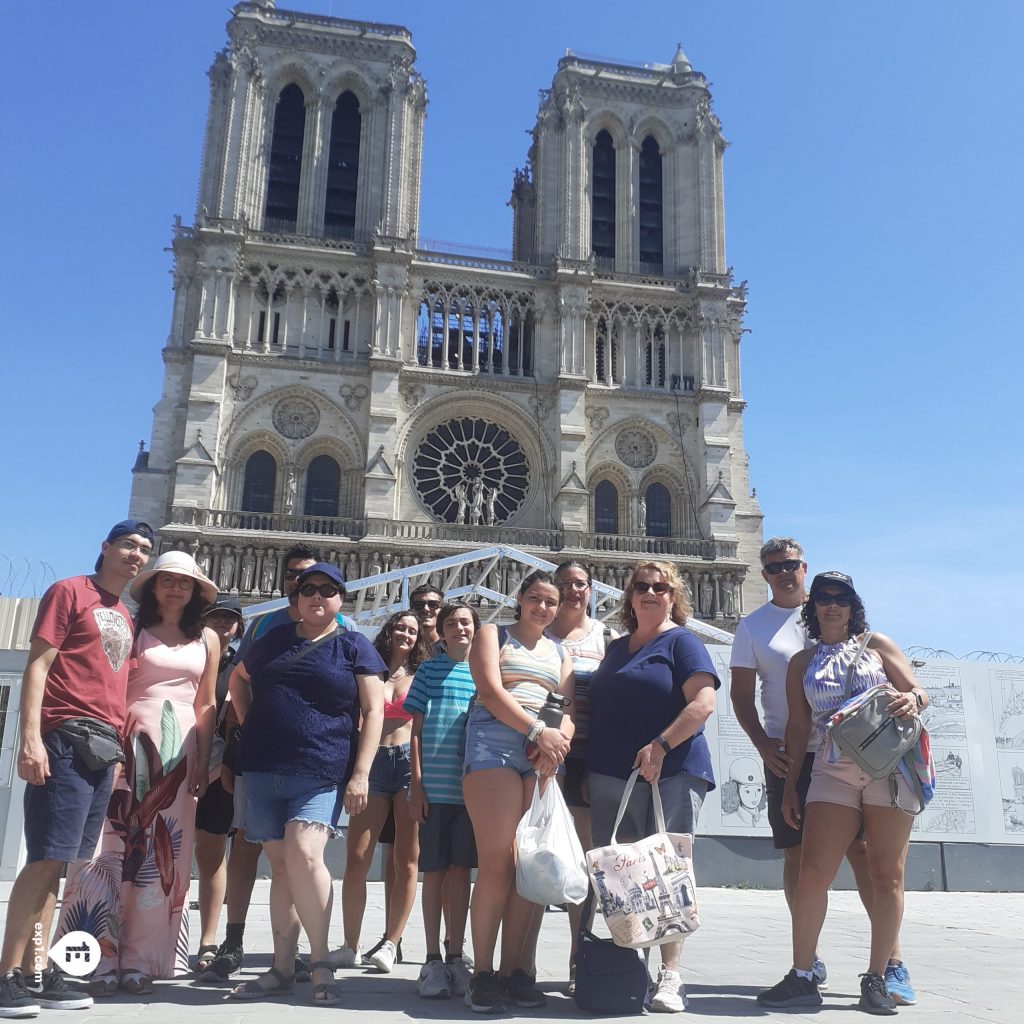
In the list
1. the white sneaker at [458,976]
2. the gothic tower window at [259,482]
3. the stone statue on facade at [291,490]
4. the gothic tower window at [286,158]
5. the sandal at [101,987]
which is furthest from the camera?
the gothic tower window at [286,158]

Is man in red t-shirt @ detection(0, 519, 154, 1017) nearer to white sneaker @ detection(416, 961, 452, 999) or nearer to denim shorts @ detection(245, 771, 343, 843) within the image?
denim shorts @ detection(245, 771, 343, 843)

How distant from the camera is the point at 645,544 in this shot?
28.7 metres

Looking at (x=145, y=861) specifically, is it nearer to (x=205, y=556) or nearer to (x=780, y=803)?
(x=780, y=803)

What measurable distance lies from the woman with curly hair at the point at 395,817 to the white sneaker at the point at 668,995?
157 cm

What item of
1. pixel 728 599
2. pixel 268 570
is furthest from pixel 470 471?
pixel 728 599

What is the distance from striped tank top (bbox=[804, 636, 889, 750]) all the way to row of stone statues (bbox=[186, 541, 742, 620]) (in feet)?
64.7

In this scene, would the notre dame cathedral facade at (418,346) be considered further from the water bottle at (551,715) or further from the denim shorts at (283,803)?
the water bottle at (551,715)

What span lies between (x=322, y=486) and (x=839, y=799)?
24.9 metres

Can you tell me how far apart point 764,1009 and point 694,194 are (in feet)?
103

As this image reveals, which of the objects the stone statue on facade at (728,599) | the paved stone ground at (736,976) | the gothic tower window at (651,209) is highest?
the gothic tower window at (651,209)

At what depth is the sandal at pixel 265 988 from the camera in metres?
4.30

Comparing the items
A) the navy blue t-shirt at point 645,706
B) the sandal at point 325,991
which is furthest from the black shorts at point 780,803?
the sandal at point 325,991

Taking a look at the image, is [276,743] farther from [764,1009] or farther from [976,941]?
[976,941]

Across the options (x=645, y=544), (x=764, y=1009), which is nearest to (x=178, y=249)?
(x=645, y=544)
